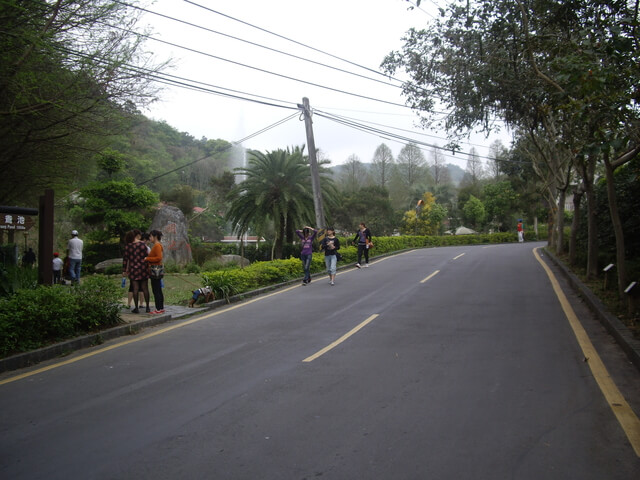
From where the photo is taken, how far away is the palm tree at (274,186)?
27297mm

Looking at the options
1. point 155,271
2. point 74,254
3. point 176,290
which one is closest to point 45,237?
point 155,271

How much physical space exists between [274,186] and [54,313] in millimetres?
20067

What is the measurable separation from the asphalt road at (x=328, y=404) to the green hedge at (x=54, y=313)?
61cm

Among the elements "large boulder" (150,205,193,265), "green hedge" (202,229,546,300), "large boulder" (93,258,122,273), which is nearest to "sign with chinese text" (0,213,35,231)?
"green hedge" (202,229,546,300)

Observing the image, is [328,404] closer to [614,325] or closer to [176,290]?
[614,325]

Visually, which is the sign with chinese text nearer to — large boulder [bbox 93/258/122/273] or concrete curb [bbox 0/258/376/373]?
concrete curb [bbox 0/258/376/373]

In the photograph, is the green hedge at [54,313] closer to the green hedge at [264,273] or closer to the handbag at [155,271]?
the handbag at [155,271]

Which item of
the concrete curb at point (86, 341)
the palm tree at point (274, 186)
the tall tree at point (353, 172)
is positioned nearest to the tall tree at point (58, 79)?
the concrete curb at point (86, 341)

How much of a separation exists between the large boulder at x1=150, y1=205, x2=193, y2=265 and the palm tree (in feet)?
12.2

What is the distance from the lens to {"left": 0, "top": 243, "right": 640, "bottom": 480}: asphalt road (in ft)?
12.8

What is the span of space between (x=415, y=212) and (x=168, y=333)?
43.2 metres

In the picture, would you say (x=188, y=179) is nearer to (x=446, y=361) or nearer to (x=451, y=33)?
(x=451, y=33)

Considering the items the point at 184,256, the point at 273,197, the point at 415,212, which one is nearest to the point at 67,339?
the point at 184,256

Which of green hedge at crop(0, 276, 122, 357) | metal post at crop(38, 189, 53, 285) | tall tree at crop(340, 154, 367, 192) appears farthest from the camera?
tall tree at crop(340, 154, 367, 192)
